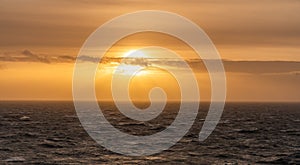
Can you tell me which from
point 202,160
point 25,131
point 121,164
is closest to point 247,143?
point 202,160

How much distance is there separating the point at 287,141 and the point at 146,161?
110 feet

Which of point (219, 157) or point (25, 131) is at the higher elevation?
point (25, 131)

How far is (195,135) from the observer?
99.5 m

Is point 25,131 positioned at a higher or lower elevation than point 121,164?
higher

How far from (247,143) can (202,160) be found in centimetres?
2213

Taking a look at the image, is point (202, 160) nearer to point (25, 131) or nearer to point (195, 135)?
point (195, 135)

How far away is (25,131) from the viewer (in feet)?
338

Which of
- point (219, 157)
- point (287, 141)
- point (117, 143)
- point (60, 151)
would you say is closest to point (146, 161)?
point (219, 157)

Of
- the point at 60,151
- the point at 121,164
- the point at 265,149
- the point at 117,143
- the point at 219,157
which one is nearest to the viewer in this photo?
the point at 121,164

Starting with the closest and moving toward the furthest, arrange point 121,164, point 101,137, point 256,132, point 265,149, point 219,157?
point 121,164
point 219,157
point 265,149
point 101,137
point 256,132

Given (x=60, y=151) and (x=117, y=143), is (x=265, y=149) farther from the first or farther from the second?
(x=60, y=151)

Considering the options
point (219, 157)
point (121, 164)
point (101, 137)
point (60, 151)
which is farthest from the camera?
point (101, 137)

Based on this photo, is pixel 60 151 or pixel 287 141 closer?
pixel 60 151

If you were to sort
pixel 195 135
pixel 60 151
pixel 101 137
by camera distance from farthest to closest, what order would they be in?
1. pixel 195 135
2. pixel 101 137
3. pixel 60 151
